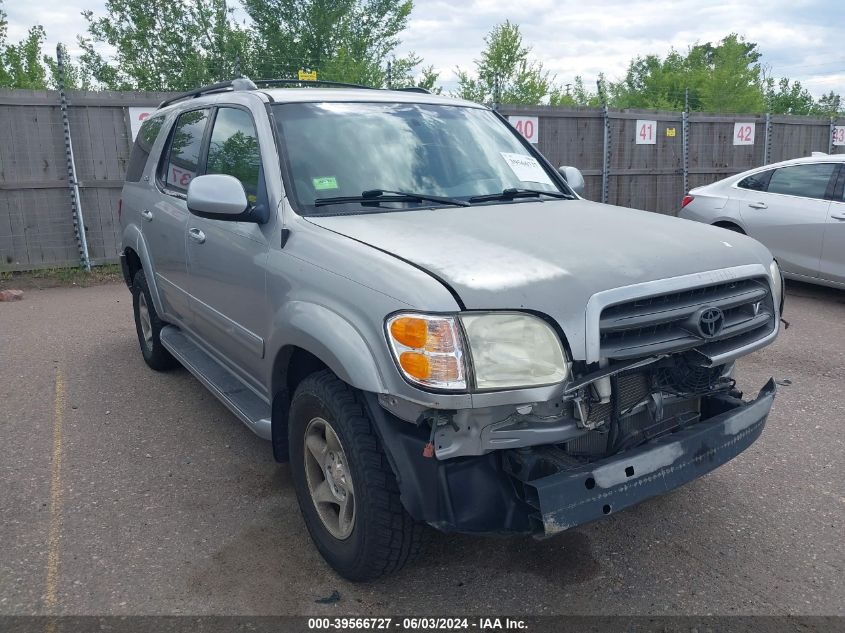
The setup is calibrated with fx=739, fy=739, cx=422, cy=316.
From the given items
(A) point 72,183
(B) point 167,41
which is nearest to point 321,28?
(B) point 167,41

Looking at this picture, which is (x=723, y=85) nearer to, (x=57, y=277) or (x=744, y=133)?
(x=744, y=133)

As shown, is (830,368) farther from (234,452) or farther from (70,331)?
(70,331)

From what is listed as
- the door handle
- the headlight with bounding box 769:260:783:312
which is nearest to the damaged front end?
the headlight with bounding box 769:260:783:312

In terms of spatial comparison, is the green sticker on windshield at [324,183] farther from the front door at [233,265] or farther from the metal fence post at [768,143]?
the metal fence post at [768,143]

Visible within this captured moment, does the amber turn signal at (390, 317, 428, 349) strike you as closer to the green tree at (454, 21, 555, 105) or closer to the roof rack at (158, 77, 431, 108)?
the roof rack at (158, 77, 431, 108)

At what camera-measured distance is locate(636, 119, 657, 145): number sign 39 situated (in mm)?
14039

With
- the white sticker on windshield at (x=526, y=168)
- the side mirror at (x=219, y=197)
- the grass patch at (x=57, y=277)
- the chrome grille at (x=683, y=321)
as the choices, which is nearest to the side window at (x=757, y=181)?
the white sticker on windshield at (x=526, y=168)

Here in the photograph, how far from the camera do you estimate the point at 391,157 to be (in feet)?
12.0

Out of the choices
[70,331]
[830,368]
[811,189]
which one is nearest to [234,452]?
[70,331]

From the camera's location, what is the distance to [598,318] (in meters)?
2.49

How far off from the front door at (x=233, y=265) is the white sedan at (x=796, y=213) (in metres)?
6.50

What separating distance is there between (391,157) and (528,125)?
938 cm

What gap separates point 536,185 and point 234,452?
2330 mm

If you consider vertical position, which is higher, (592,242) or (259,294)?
(592,242)
